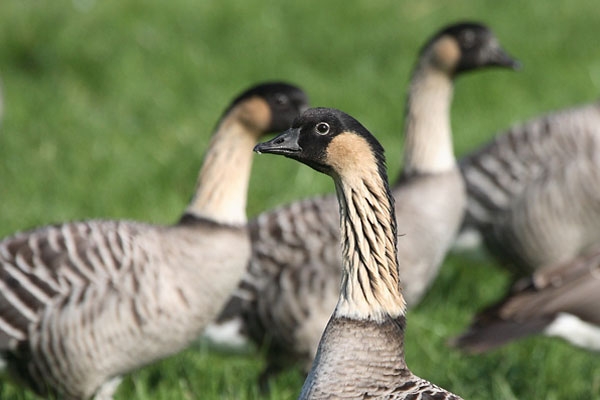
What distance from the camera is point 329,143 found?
3.54m

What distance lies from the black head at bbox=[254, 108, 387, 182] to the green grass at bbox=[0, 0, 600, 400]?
86.5 inches

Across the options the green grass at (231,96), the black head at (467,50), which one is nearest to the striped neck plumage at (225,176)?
the green grass at (231,96)

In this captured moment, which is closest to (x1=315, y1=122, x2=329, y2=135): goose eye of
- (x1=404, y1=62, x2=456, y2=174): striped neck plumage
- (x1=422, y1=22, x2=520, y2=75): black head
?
(x1=404, y1=62, x2=456, y2=174): striped neck plumage

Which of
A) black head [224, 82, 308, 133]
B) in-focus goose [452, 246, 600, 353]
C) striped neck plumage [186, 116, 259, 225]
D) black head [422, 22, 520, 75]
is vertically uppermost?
black head [422, 22, 520, 75]

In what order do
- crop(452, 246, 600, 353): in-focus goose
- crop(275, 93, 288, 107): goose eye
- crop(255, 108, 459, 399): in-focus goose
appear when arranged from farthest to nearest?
crop(452, 246, 600, 353): in-focus goose → crop(275, 93, 288, 107): goose eye → crop(255, 108, 459, 399): in-focus goose

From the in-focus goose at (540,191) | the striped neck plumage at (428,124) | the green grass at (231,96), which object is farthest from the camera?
the in-focus goose at (540,191)

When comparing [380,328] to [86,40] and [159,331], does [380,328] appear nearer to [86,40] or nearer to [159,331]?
[159,331]

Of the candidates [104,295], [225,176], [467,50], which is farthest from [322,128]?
[467,50]

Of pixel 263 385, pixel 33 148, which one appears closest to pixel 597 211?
pixel 263 385

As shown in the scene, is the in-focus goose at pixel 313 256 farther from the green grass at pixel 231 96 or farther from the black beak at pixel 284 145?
the black beak at pixel 284 145

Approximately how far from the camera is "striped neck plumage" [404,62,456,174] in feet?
22.9

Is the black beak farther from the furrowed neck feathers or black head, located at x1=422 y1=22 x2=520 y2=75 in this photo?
black head, located at x1=422 y1=22 x2=520 y2=75

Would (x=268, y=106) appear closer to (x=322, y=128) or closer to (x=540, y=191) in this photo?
(x=322, y=128)

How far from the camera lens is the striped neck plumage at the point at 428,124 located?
6.98 meters
